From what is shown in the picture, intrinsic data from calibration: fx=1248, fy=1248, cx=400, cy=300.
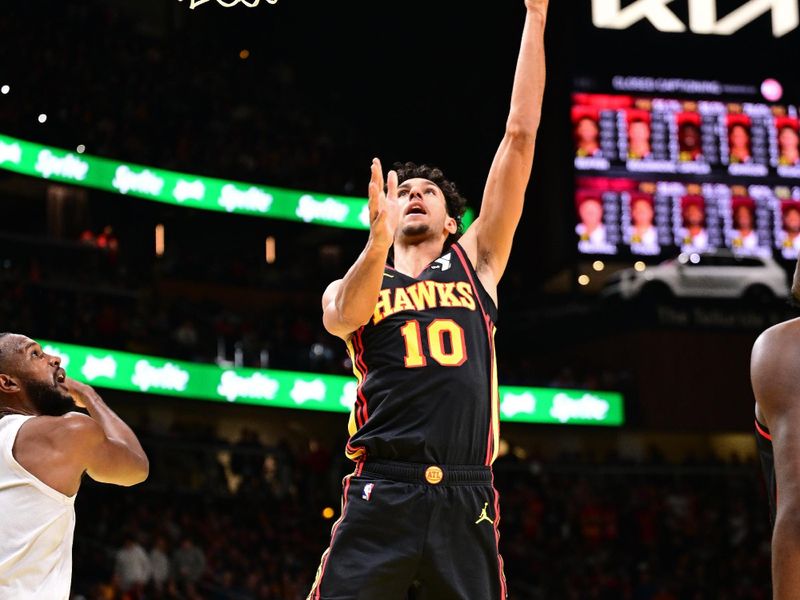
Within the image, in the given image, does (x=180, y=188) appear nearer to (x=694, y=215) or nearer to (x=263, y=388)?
(x=263, y=388)

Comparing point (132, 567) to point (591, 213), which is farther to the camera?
point (591, 213)

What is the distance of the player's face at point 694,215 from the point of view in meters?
18.4

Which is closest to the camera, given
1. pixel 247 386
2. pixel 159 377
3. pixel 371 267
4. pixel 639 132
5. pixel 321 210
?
pixel 371 267

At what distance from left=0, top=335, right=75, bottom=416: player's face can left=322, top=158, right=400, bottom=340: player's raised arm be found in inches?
41.4

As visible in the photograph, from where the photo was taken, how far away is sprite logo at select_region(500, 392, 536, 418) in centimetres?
2183

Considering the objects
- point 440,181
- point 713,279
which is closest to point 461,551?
point 440,181

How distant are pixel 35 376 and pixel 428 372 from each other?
1452 mm

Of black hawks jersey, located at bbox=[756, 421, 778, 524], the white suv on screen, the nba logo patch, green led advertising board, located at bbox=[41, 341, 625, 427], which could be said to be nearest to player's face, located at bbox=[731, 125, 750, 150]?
the white suv on screen

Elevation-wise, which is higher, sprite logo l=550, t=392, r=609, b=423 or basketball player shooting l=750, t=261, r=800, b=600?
sprite logo l=550, t=392, r=609, b=423

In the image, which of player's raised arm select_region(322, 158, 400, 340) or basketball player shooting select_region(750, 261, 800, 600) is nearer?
A: basketball player shooting select_region(750, 261, 800, 600)

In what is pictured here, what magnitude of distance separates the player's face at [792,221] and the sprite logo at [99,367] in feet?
34.0

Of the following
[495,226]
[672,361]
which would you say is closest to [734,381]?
[672,361]

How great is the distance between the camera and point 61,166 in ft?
69.5

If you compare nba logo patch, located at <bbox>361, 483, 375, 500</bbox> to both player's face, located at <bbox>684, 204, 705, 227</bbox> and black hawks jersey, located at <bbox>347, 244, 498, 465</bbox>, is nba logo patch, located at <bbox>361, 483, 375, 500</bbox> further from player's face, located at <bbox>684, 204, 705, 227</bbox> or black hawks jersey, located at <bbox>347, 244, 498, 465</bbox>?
player's face, located at <bbox>684, 204, 705, 227</bbox>
